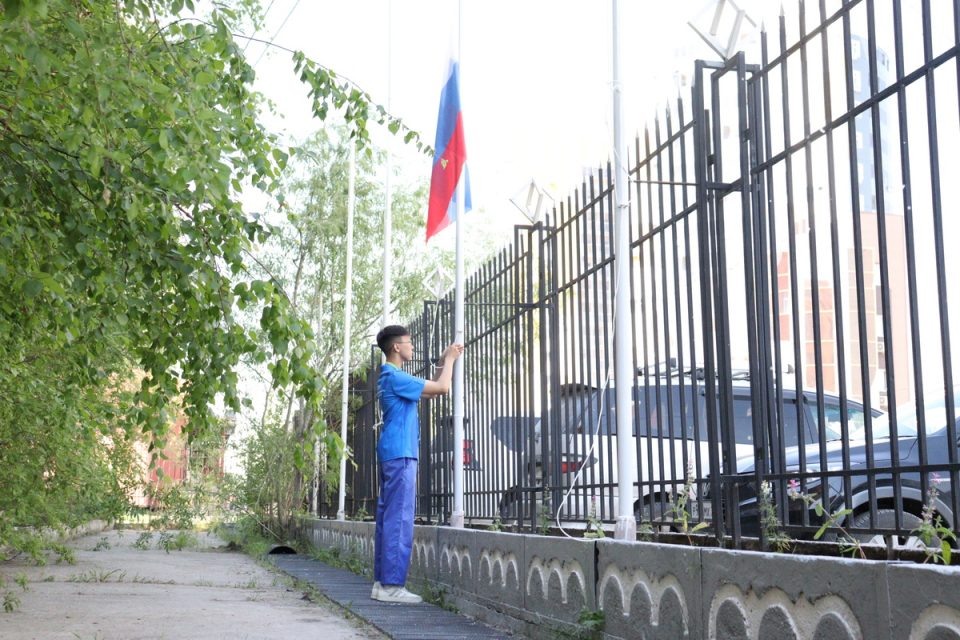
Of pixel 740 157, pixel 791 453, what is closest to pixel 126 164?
pixel 740 157

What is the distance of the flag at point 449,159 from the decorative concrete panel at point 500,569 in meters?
2.99

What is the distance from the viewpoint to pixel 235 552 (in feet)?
58.5

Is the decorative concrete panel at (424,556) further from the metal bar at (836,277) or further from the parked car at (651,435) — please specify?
the metal bar at (836,277)

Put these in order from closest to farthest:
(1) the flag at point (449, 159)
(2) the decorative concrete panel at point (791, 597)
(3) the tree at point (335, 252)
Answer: (2) the decorative concrete panel at point (791, 597) < (1) the flag at point (449, 159) < (3) the tree at point (335, 252)

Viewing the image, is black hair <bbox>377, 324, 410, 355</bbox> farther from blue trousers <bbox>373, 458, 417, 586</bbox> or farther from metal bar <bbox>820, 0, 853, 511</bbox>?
metal bar <bbox>820, 0, 853, 511</bbox>

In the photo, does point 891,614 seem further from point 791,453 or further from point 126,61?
point 791,453


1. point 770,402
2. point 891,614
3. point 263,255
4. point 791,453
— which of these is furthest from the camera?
point 263,255

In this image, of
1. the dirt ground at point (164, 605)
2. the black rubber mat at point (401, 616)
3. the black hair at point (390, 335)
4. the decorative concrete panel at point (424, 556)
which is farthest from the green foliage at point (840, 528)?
the decorative concrete panel at point (424, 556)

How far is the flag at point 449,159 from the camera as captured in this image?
9.46 metres

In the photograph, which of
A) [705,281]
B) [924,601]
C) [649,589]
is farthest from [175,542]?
A: [924,601]

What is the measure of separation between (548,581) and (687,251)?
2047mm

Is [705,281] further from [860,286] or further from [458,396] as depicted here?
[458,396]

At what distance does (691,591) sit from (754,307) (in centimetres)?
116

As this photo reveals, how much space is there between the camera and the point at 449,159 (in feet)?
31.2
